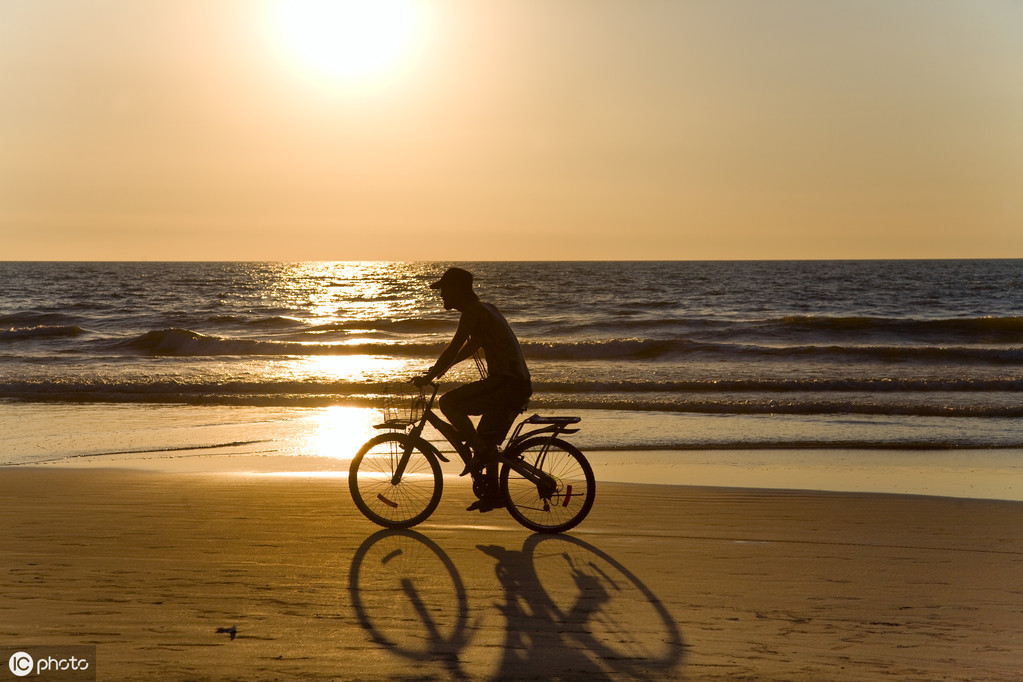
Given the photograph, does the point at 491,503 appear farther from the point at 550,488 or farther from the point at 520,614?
the point at 520,614

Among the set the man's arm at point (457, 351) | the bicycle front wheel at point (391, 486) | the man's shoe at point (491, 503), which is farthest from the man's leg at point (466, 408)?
the bicycle front wheel at point (391, 486)

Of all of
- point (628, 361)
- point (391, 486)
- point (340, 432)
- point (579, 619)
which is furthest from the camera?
point (628, 361)

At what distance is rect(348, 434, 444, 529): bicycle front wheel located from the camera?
21.6 ft

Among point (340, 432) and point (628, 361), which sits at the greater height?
point (628, 361)

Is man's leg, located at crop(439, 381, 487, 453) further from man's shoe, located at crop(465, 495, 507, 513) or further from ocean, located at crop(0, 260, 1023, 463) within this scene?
ocean, located at crop(0, 260, 1023, 463)

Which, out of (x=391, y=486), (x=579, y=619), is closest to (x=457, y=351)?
(x=391, y=486)

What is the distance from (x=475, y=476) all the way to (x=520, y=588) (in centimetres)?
129

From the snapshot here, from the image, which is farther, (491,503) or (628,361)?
(628,361)

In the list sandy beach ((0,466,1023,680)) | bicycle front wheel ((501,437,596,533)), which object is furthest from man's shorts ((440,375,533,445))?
sandy beach ((0,466,1023,680))

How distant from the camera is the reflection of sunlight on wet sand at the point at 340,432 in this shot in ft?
35.0

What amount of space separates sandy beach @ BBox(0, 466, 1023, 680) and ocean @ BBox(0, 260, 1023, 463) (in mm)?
4297

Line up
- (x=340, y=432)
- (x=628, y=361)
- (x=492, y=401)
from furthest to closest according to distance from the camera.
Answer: (x=628, y=361), (x=340, y=432), (x=492, y=401)

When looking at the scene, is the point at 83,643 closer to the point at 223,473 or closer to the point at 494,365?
the point at 494,365

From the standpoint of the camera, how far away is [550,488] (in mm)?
6301
